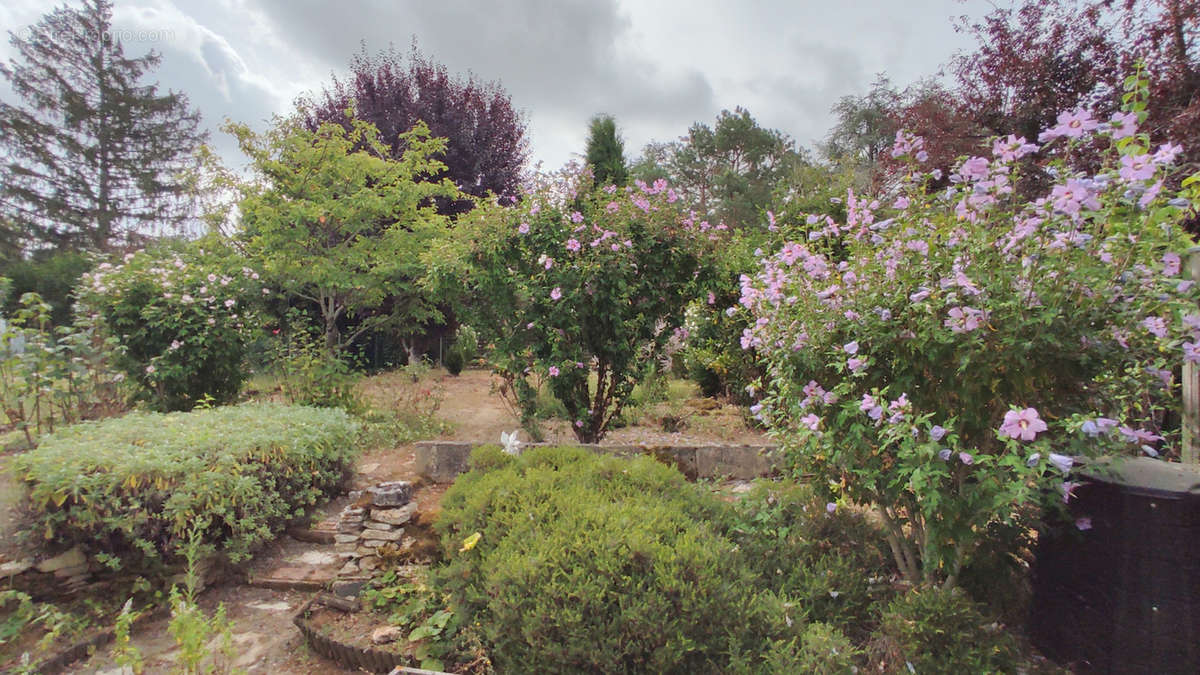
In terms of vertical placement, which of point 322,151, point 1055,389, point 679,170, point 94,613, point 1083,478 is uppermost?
point 679,170

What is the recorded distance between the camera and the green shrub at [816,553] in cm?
202

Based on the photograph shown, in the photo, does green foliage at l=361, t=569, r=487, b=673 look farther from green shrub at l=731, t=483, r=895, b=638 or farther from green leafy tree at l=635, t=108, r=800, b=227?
green leafy tree at l=635, t=108, r=800, b=227

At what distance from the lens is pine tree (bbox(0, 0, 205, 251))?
15.6 meters

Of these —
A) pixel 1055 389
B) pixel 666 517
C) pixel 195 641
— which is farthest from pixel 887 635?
pixel 195 641

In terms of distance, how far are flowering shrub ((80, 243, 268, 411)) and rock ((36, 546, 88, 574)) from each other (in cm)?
250

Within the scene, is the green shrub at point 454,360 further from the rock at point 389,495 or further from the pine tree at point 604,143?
the rock at point 389,495

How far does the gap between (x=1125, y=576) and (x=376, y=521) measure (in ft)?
10.3

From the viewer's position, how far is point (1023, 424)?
59.8 inches

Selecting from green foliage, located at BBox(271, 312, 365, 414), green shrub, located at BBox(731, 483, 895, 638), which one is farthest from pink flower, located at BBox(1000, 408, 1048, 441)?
green foliage, located at BBox(271, 312, 365, 414)

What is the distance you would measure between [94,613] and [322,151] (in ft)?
16.0

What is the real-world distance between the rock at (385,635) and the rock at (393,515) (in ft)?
2.86

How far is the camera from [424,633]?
7.22 feet

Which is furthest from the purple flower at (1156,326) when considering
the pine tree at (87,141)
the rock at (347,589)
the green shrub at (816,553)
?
the pine tree at (87,141)

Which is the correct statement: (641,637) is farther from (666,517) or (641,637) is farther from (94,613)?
(94,613)
